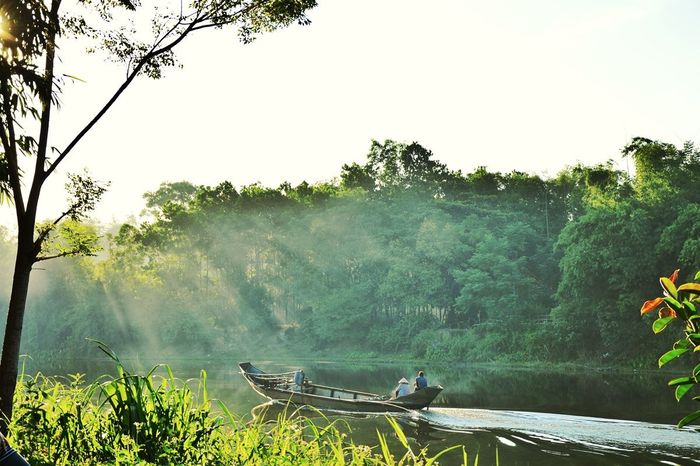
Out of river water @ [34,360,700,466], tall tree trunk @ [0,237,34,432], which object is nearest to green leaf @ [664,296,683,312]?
river water @ [34,360,700,466]

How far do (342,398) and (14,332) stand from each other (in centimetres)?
1155

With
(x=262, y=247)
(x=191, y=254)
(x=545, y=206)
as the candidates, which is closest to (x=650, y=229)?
(x=545, y=206)

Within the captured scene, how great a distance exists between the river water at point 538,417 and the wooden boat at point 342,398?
9.9 inches

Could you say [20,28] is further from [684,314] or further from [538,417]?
[538,417]

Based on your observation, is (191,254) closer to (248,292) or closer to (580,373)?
(248,292)

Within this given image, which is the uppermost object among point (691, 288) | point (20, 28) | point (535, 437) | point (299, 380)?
point (20, 28)

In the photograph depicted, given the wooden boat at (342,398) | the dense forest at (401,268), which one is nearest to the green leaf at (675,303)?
the wooden boat at (342,398)

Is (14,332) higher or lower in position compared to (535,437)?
higher

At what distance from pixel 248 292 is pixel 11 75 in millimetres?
37568

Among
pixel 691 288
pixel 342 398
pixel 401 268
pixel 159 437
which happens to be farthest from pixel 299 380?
pixel 401 268

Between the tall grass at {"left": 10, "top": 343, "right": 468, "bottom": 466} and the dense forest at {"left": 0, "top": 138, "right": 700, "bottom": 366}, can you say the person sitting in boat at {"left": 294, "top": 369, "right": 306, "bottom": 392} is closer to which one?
the dense forest at {"left": 0, "top": 138, "right": 700, "bottom": 366}

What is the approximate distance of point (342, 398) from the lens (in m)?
16.8

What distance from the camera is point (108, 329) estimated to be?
147 feet

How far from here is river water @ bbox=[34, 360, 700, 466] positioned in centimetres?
1225
